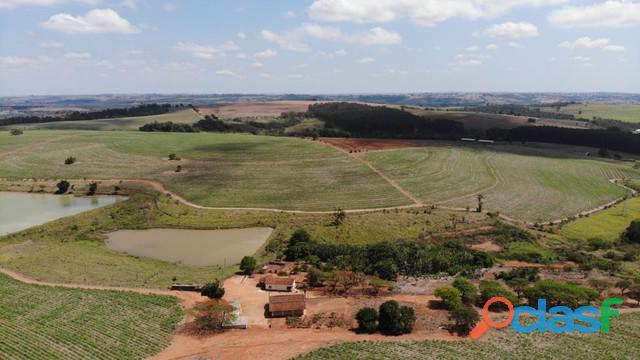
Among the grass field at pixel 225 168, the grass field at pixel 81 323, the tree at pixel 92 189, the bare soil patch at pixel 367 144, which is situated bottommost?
the grass field at pixel 81 323

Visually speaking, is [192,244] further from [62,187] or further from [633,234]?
[633,234]

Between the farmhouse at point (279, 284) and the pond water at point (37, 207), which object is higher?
the pond water at point (37, 207)

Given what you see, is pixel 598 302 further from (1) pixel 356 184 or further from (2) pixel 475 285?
(1) pixel 356 184

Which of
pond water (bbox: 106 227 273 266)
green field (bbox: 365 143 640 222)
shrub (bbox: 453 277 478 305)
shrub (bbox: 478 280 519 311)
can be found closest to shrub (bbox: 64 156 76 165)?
pond water (bbox: 106 227 273 266)

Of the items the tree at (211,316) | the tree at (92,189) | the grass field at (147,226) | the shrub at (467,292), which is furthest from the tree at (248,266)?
the tree at (92,189)

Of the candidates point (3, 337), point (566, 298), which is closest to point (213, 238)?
point (3, 337)

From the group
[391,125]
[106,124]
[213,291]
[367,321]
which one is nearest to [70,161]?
[106,124]

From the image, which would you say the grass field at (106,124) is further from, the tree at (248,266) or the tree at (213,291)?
the tree at (213,291)
